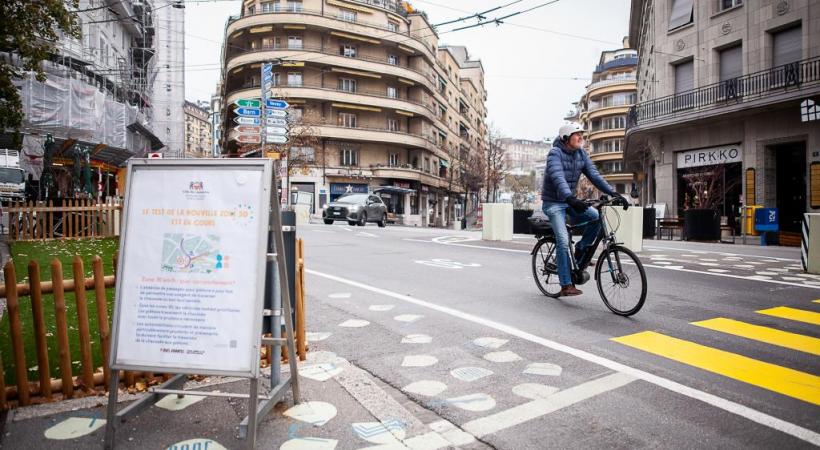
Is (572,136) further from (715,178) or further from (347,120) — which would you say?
(347,120)

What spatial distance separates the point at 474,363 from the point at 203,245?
Answer: 2098 mm

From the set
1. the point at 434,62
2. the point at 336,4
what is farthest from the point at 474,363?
the point at 434,62

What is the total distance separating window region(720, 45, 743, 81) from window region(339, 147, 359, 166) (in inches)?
1286

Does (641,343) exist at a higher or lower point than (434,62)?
lower

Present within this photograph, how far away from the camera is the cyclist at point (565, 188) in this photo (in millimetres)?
6032

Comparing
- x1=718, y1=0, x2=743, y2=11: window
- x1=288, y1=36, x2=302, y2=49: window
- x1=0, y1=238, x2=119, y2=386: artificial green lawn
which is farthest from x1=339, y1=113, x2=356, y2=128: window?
x1=0, y1=238, x2=119, y2=386: artificial green lawn

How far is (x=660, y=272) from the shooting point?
878 centimetres

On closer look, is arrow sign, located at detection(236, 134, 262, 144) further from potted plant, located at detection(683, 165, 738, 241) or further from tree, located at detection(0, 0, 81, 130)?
potted plant, located at detection(683, 165, 738, 241)

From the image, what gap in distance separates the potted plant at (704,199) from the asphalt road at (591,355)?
1097 cm

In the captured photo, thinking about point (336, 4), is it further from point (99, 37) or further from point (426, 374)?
point (426, 374)

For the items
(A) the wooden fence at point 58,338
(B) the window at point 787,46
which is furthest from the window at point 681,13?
(A) the wooden fence at point 58,338

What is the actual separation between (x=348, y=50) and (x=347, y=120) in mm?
6424

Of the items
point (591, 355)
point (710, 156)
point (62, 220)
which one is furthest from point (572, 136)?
point (710, 156)

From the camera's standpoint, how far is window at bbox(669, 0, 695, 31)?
25391 millimetres
